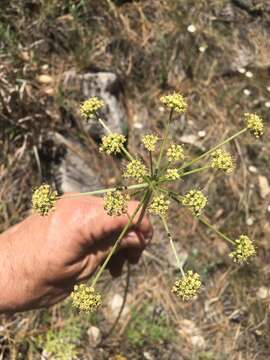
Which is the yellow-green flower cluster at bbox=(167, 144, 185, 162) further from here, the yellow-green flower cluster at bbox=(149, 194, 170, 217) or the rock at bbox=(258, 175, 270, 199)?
the rock at bbox=(258, 175, 270, 199)

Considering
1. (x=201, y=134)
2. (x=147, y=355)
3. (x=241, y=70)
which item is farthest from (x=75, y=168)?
(x=241, y=70)

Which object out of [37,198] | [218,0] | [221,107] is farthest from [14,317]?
[218,0]

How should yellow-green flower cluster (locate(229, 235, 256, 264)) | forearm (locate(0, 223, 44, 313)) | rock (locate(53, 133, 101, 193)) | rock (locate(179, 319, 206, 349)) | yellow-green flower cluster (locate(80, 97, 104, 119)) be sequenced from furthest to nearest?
rock (locate(53, 133, 101, 193))
rock (locate(179, 319, 206, 349))
forearm (locate(0, 223, 44, 313))
yellow-green flower cluster (locate(80, 97, 104, 119))
yellow-green flower cluster (locate(229, 235, 256, 264))

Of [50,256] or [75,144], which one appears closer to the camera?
[50,256]

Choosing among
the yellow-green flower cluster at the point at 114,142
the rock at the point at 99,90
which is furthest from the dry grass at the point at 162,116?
the yellow-green flower cluster at the point at 114,142

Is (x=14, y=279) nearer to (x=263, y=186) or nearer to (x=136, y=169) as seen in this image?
(x=136, y=169)

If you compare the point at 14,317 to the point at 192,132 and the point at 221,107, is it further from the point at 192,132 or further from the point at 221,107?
the point at 221,107

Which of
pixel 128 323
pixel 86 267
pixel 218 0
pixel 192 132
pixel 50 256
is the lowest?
pixel 128 323

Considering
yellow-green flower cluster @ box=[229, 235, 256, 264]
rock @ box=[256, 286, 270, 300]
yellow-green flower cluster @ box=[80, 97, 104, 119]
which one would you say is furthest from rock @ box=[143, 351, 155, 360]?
yellow-green flower cluster @ box=[80, 97, 104, 119]
